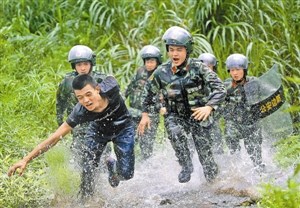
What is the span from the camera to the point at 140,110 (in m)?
9.18

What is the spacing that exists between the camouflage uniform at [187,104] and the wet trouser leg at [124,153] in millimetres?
508

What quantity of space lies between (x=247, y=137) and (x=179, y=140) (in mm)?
1336

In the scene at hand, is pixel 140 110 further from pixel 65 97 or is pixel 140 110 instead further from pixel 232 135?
pixel 232 135

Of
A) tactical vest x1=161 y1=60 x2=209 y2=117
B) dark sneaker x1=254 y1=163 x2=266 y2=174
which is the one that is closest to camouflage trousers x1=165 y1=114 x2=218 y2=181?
tactical vest x1=161 y1=60 x2=209 y2=117

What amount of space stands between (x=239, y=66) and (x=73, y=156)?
2160 millimetres

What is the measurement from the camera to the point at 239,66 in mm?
8109

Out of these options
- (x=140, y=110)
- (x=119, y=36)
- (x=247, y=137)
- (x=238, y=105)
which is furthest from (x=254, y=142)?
(x=119, y=36)

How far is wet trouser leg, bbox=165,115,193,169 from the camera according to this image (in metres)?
6.82

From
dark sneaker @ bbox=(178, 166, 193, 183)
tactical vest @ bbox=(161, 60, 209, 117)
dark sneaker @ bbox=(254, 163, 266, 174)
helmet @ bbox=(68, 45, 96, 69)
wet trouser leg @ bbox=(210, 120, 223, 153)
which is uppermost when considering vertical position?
helmet @ bbox=(68, 45, 96, 69)

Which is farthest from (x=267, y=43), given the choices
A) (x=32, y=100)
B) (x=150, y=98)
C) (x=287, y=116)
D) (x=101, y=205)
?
(x=101, y=205)

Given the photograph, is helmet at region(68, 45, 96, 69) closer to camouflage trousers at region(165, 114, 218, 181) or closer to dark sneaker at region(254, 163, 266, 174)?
camouflage trousers at region(165, 114, 218, 181)

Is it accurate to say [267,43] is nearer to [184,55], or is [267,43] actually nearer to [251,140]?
[251,140]

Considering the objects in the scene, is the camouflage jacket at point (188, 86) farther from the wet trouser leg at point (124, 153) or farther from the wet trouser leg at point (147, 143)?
the wet trouser leg at point (147, 143)

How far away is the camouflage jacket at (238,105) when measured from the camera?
7.93 m
